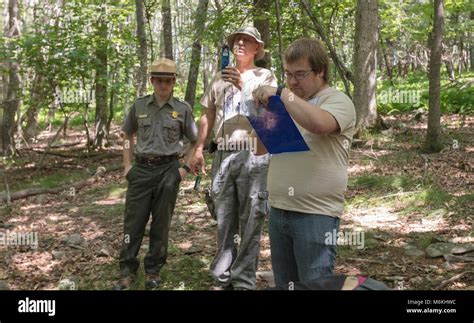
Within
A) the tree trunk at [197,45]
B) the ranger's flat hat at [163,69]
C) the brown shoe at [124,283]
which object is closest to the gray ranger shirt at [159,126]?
the ranger's flat hat at [163,69]

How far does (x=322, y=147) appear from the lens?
9.18 feet

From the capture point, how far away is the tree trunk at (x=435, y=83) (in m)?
9.44

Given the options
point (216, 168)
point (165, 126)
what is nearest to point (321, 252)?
point (216, 168)

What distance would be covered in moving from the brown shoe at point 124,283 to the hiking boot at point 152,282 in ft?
0.64

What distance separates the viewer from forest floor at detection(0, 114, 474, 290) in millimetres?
5184

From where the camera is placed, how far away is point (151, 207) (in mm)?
4895

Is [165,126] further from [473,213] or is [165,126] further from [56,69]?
[56,69]

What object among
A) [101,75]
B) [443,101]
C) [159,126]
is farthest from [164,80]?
[443,101]

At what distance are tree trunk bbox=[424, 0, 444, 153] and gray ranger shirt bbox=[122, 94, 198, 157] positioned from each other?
617cm

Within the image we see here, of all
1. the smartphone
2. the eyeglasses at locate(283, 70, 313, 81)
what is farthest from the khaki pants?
the eyeglasses at locate(283, 70, 313, 81)

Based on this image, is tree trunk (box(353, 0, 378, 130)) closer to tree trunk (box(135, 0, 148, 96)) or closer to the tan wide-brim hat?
tree trunk (box(135, 0, 148, 96))

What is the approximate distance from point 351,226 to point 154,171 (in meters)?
2.94

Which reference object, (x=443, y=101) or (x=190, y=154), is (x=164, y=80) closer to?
(x=190, y=154)
